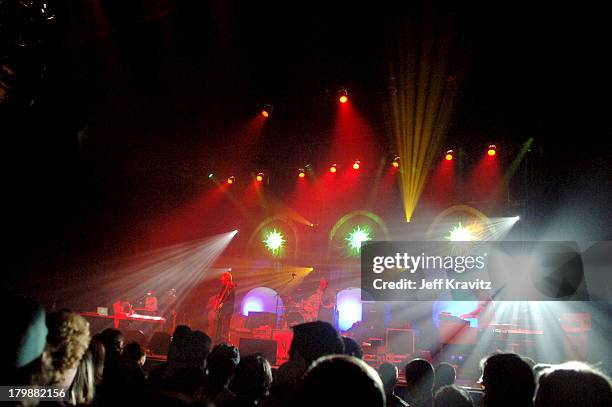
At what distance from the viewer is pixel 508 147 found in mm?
9477

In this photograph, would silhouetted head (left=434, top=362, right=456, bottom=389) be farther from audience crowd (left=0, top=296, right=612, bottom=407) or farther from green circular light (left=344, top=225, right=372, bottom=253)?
green circular light (left=344, top=225, right=372, bottom=253)

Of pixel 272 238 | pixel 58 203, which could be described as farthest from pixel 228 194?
pixel 58 203

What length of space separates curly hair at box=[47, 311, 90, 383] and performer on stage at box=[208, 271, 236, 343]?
8.19 m

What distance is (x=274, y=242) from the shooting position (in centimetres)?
1294

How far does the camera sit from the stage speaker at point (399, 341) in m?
9.34

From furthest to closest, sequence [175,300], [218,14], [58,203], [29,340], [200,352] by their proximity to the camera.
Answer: [175,300]
[58,203]
[218,14]
[200,352]
[29,340]

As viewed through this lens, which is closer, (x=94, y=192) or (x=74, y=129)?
(x=74, y=129)

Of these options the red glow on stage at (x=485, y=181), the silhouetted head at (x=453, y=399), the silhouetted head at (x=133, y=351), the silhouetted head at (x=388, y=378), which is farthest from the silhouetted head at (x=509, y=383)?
the red glow on stage at (x=485, y=181)

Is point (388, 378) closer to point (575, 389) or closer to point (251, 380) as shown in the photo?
point (251, 380)

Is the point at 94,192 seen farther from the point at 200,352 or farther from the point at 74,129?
the point at 200,352

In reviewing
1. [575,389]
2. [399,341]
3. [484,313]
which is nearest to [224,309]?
[399,341]

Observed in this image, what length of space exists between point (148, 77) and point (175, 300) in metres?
6.61

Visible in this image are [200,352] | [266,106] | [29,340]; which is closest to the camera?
[29,340]

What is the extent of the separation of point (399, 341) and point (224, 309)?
4.21 meters
